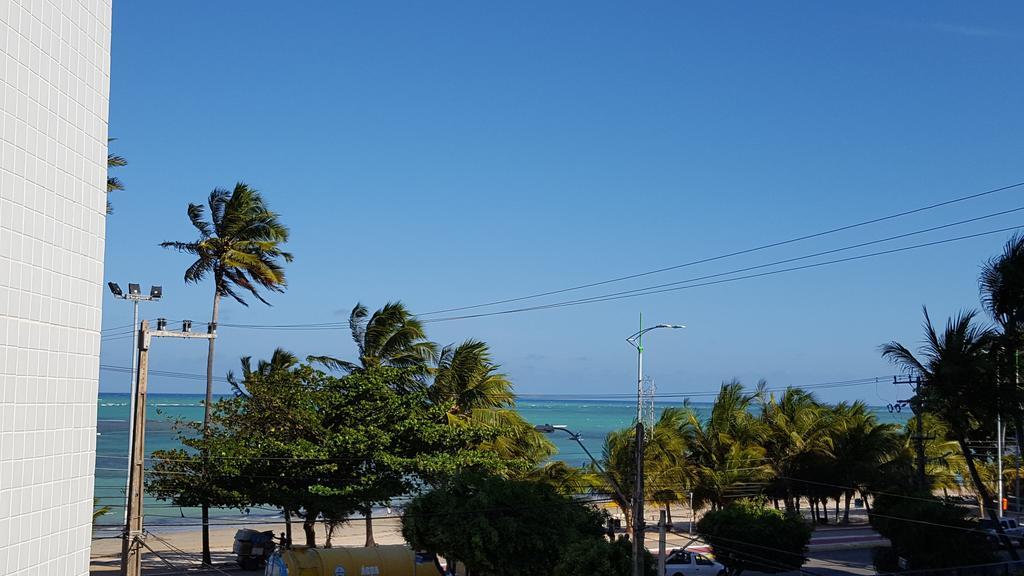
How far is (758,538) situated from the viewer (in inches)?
1154

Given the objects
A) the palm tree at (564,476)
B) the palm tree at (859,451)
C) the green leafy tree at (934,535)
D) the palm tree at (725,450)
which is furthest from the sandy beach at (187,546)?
the palm tree at (859,451)

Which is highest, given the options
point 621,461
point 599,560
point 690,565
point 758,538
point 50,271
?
point 50,271

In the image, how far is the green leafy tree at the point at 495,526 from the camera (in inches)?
998

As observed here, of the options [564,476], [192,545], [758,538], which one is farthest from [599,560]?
[192,545]

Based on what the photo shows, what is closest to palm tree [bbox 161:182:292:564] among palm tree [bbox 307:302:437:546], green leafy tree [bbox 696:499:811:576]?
palm tree [bbox 307:302:437:546]

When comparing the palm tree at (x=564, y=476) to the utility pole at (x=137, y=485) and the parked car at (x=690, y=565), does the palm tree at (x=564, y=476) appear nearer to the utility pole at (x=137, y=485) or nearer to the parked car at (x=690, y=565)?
the parked car at (x=690, y=565)

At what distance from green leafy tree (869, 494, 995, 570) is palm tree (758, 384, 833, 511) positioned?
16.9m

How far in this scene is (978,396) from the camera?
27312mm

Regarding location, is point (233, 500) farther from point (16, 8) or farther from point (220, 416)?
point (16, 8)

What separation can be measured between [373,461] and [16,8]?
70.3 ft

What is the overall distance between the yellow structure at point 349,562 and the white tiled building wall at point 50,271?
14.5 meters

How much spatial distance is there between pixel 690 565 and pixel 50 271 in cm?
2471

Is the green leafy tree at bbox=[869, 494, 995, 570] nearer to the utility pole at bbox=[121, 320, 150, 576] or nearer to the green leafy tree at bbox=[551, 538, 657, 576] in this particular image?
the green leafy tree at bbox=[551, 538, 657, 576]

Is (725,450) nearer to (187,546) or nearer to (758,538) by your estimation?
(758,538)
